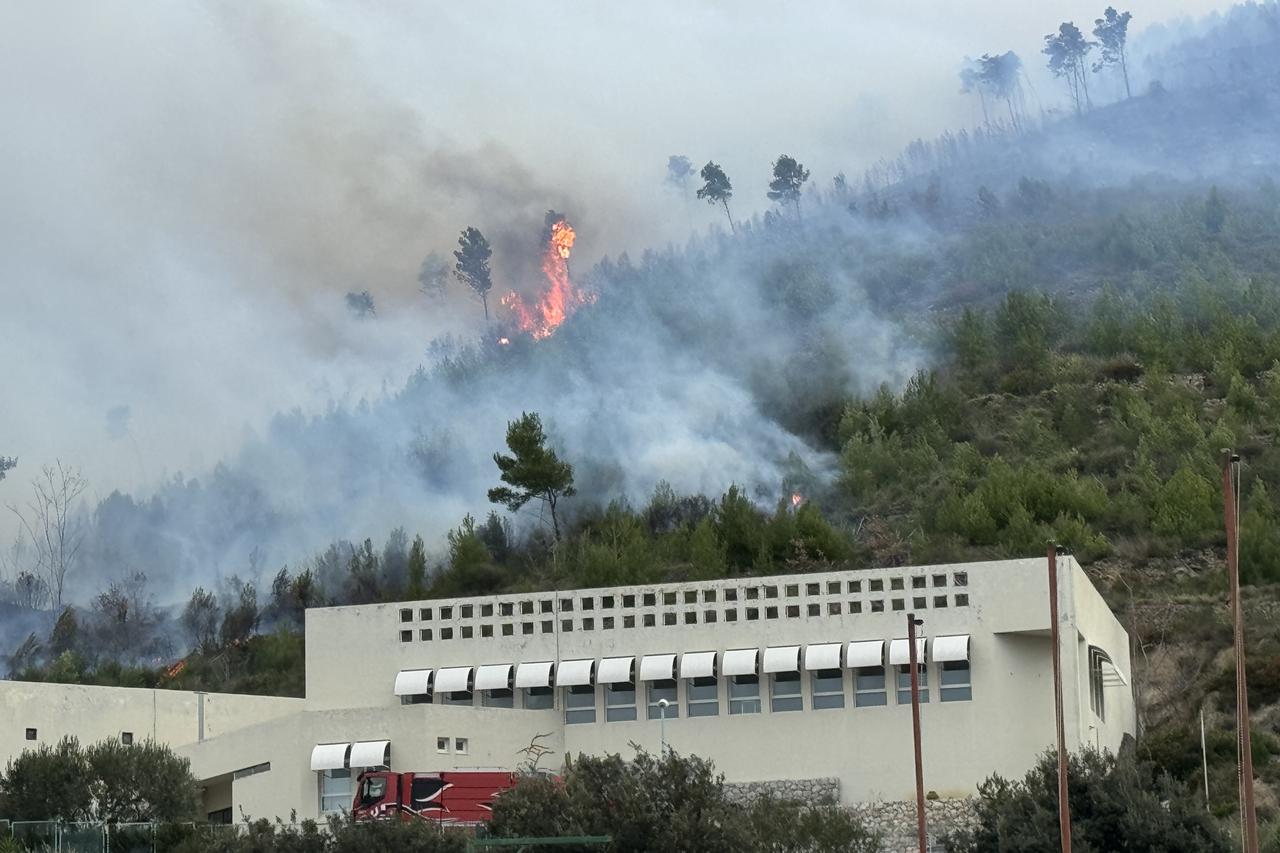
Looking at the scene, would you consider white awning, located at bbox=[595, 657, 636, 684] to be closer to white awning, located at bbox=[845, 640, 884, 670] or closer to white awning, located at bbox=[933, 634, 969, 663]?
white awning, located at bbox=[845, 640, 884, 670]

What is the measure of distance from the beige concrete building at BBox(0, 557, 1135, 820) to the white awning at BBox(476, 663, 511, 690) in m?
0.04

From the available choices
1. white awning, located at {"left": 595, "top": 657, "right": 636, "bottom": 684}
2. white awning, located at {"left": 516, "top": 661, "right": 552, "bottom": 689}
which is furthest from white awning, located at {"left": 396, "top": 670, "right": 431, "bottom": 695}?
white awning, located at {"left": 595, "top": 657, "right": 636, "bottom": 684}

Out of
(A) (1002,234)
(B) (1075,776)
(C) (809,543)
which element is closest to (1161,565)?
(C) (809,543)

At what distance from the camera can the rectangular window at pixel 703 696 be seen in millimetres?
49969

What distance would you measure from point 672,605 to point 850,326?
6100 centimetres

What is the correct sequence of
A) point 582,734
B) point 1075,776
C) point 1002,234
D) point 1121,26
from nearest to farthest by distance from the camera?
point 1075,776
point 582,734
point 1002,234
point 1121,26

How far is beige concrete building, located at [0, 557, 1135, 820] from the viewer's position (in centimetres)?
4797

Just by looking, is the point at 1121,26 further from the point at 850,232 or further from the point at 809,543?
the point at 809,543

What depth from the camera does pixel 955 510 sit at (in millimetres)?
74000

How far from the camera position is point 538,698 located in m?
51.4

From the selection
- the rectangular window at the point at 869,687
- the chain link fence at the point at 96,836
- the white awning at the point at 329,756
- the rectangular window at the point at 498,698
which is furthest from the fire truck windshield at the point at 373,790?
the rectangular window at the point at 869,687

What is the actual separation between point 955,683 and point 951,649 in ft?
3.25

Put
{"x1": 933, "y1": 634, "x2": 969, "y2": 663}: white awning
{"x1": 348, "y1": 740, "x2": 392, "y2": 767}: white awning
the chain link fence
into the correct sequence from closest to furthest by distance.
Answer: the chain link fence, {"x1": 348, "y1": 740, "x2": 392, "y2": 767}: white awning, {"x1": 933, "y1": 634, "x2": 969, "y2": 663}: white awning

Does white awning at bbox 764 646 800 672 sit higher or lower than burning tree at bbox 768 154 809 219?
lower
